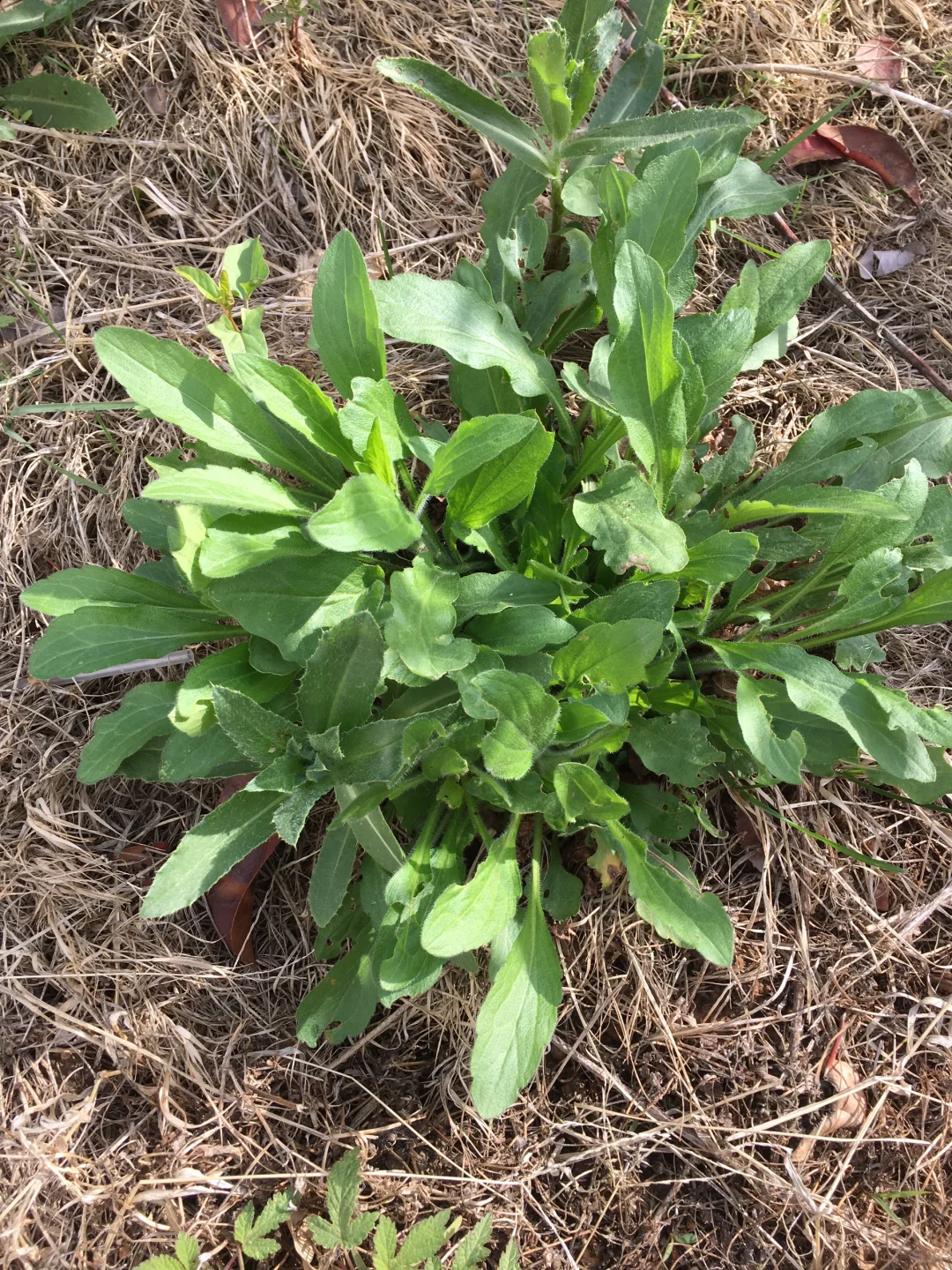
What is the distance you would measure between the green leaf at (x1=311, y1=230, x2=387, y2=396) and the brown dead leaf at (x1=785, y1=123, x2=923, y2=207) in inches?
53.7

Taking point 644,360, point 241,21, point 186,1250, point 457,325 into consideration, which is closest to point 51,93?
point 241,21

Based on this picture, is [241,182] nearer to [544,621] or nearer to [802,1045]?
[544,621]

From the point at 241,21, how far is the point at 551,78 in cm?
109

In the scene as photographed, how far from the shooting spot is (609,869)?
5.85 ft

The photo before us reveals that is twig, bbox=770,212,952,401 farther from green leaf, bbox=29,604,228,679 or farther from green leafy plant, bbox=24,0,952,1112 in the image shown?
green leaf, bbox=29,604,228,679

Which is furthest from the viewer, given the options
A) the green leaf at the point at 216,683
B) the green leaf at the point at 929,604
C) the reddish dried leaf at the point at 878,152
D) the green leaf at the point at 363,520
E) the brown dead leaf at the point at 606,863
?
the reddish dried leaf at the point at 878,152

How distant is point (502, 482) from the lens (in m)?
1.51

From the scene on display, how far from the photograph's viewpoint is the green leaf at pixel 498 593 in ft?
4.88

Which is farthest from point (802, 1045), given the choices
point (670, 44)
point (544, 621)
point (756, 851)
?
point (670, 44)

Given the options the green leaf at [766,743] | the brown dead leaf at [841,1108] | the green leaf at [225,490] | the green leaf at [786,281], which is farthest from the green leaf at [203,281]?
the brown dead leaf at [841,1108]

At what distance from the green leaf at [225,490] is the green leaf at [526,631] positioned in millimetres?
396

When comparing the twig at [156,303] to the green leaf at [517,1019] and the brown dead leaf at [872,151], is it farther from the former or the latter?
the green leaf at [517,1019]

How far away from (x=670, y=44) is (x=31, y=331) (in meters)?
1.78

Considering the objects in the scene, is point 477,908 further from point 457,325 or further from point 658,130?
point 658,130
